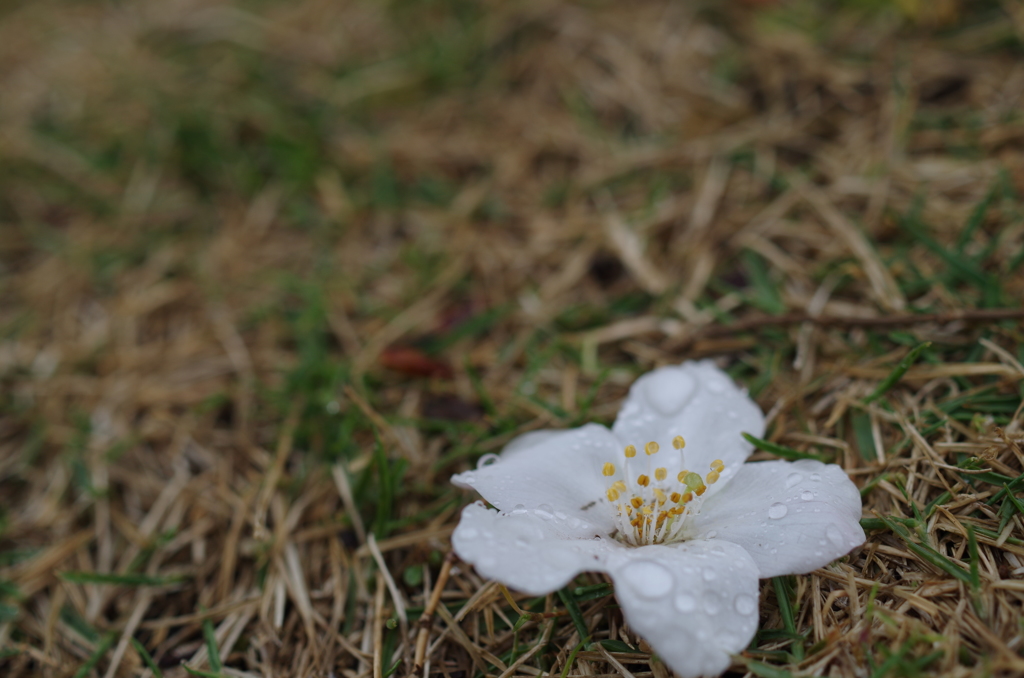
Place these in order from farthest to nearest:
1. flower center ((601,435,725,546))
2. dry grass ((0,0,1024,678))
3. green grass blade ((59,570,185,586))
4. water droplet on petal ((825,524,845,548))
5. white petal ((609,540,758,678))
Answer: green grass blade ((59,570,185,586))
dry grass ((0,0,1024,678))
flower center ((601,435,725,546))
water droplet on petal ((825,524,845,548))
white petal ((609,540,758,678))

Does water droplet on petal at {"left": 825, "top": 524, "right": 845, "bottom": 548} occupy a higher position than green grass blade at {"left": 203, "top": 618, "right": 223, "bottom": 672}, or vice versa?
water droplet on petal at {"left": 825, "top": 524, "right": 845, "bottom": 548}

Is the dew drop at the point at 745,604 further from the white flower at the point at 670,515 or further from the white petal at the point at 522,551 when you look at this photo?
the white petal at the point at 522,551

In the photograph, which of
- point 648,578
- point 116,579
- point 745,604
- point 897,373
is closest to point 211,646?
point 116,579

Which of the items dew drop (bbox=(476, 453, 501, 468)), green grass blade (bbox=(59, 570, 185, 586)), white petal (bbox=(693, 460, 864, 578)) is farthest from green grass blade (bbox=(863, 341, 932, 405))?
green grass blade (bbox=(59, 570, 185, 586))

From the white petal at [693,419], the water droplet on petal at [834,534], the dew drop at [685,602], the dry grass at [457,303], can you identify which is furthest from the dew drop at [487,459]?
the water droplet on petal at [834,534]

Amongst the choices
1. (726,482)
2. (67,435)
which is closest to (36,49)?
(67,435)

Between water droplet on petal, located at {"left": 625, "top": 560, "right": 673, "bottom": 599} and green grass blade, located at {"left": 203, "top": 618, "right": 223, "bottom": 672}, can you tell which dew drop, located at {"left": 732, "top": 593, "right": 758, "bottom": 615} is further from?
green grass blade, located at {"left": 203, "top": 618, "right": 223, "bottom": 672}

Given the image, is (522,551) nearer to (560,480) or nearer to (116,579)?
(560,480)
